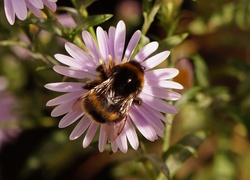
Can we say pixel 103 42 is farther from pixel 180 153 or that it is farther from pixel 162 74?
pixel 180 153

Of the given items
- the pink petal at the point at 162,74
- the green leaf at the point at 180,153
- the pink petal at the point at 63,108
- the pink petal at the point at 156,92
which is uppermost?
the pink petal at the point at 63,108

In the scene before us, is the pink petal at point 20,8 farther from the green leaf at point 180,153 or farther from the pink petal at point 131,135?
the green leaf at point 180,153

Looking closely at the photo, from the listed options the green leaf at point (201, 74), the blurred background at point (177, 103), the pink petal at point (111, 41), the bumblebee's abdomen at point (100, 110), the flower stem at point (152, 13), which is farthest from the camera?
the green leaf at point (201, 74)

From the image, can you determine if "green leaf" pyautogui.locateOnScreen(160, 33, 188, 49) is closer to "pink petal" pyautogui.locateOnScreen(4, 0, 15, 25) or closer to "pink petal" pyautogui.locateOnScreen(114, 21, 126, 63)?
"pink petal" pyautogui.locateOnScreen(114, 21, 126, 63)

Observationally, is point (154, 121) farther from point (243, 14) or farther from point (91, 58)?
point (243, 14)

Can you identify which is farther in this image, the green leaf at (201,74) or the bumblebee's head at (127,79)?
the green leaf at (201,74)

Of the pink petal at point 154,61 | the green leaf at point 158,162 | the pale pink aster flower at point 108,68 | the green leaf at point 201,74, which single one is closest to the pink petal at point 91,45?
the pale pink aster flower at point 108,68

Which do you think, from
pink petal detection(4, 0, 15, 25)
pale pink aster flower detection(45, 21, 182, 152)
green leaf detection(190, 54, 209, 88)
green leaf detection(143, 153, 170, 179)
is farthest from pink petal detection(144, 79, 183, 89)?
green leaf detection(190, 54, 209, 88)
